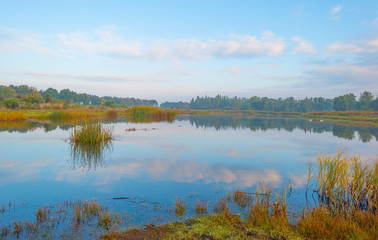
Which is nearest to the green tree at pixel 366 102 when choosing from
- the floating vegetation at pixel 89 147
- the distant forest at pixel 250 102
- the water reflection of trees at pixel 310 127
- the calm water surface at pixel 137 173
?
the distant forest at pixel 250 102

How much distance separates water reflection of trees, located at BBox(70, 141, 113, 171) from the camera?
10.1 m

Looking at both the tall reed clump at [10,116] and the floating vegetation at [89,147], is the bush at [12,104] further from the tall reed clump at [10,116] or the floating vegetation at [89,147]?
the floating vegetation at [89,147]

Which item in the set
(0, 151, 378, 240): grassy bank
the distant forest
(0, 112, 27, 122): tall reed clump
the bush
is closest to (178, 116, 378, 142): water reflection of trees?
(0, 151, 378, 240): grassy bank

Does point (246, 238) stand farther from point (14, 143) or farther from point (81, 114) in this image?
point (81, 114)

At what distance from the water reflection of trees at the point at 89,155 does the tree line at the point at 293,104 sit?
91814 mm

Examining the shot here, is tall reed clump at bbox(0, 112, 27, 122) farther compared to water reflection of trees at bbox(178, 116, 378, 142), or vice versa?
tall reed clump at bbox(0, 112, 27, 122)

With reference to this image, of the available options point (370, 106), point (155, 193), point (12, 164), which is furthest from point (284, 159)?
point (370, 106)

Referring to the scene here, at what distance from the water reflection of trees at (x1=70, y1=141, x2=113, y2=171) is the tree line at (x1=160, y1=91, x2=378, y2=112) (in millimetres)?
91814

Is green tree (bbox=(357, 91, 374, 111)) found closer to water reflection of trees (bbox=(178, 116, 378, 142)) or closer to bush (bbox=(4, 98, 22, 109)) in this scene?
water reflection of trees (bbox=(178, 116, 378, 142))

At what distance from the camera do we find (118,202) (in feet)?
20.6

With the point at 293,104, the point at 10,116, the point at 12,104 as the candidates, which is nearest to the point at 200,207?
the point at 10,116

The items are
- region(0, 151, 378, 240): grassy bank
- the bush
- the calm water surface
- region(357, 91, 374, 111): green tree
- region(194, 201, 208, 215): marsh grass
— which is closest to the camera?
region(0, 151, 378, 240): grassy bank

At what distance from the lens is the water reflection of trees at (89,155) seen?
10148 mm

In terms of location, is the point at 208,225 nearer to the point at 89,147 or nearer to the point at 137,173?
the point at 137,173
